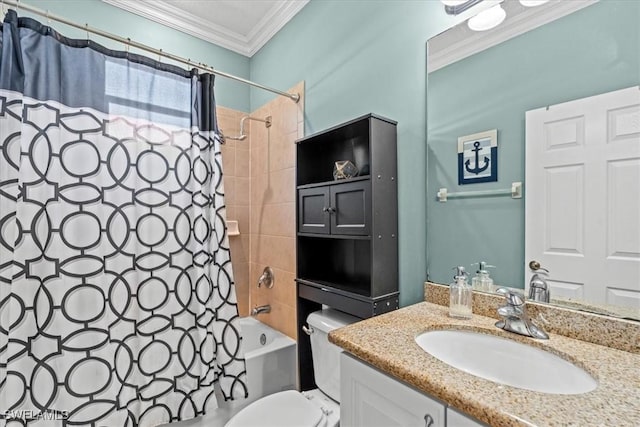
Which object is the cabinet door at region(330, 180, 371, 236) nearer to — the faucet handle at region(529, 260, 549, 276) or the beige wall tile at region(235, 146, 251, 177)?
the faucet handle at region(529, 260, 549, 276)

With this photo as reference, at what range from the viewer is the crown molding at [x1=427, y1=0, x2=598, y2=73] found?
91cm

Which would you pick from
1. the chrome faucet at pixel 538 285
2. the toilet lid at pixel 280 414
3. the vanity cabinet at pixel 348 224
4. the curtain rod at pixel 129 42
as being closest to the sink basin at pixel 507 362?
the chrome faucet at pixel 538 285

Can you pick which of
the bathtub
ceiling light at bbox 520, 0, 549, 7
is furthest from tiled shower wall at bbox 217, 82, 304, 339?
ceiling light at bbox 520, 0, 549, 7

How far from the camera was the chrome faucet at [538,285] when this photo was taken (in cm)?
93

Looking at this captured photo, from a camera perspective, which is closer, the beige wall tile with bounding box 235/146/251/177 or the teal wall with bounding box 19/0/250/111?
the teal wall with bounding box 19/0/250/111

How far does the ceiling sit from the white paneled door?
1.69m

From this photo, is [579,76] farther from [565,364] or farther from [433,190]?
[565,364]

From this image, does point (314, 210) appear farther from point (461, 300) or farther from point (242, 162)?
point (242, 162)

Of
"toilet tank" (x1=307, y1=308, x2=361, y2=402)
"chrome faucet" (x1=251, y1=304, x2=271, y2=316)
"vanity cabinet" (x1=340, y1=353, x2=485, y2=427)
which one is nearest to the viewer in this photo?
"vanity cabinet" (x1=340, y1=353, x2=485, y2=427)

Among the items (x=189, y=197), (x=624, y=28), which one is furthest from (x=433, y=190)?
(x=189, y=197)

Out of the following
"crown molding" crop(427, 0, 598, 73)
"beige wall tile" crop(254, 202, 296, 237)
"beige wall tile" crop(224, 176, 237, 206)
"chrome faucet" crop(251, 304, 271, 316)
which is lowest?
"chrome faucet" crop(251, 304, 271, 316)

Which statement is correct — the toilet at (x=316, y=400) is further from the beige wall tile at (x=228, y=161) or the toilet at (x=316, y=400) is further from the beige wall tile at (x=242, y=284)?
the beige wall tile at (x=228, y=161)

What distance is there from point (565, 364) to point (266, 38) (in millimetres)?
2503

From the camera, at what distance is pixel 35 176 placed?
3.71 feet
